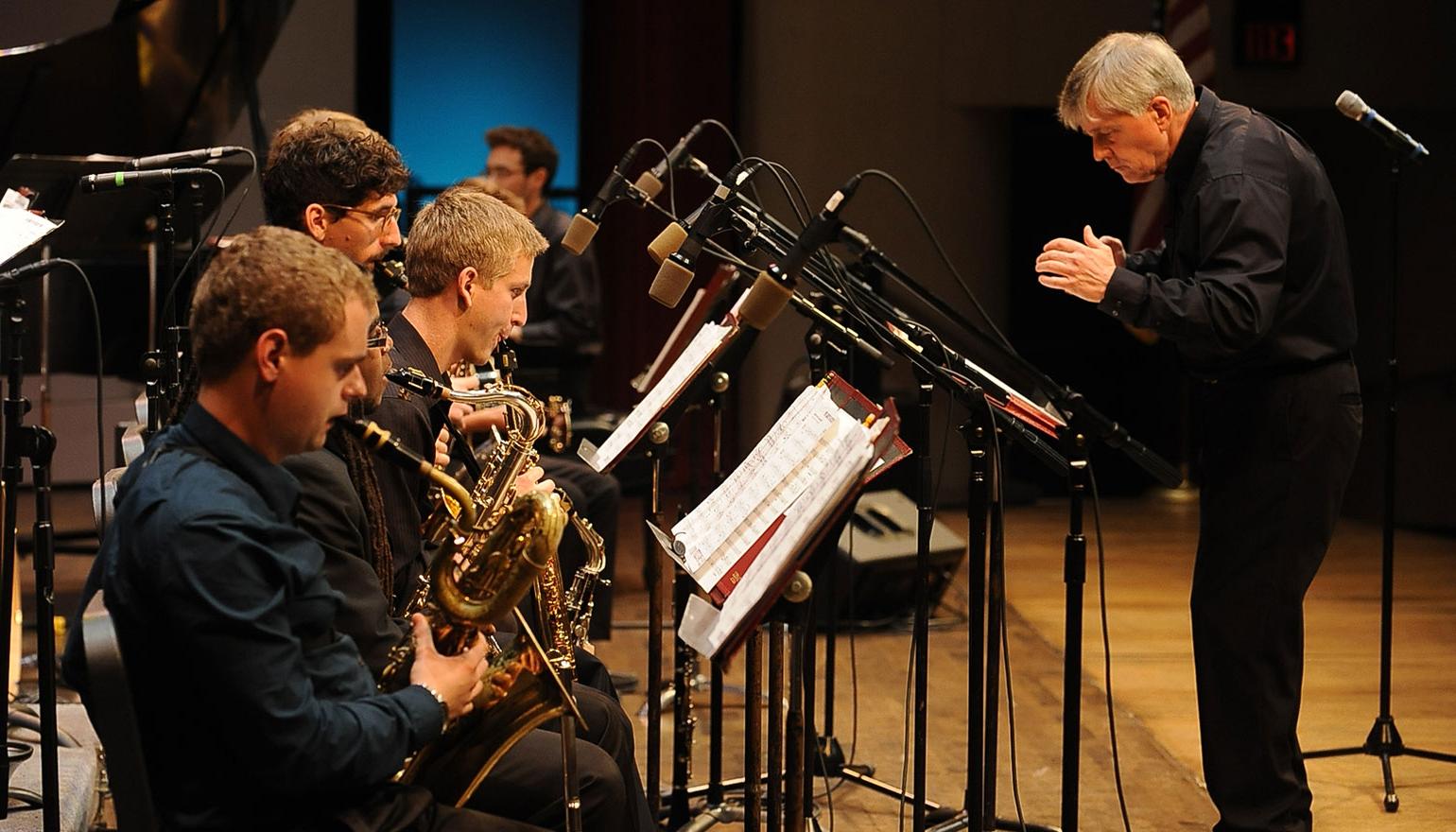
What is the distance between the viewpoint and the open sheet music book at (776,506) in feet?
6.84

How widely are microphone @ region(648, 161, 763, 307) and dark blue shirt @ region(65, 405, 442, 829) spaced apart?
3.17 feet

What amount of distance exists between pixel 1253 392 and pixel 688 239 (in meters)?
1.22

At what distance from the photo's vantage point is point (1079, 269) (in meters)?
3.07

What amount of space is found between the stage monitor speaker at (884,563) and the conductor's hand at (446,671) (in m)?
3.09

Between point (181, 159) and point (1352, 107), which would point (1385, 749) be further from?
point (181, 159)

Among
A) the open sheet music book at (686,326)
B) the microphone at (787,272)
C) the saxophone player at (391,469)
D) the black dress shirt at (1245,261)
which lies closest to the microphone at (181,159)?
the saxophone player at (391,469)

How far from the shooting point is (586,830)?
248cm

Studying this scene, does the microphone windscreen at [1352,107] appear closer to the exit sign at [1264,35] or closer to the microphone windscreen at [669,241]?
the microphone windscreen at [669,241]

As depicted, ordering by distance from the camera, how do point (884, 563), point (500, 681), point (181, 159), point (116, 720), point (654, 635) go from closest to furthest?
point (116, 720) < point (500, 681) < point (181, 159) < point (654, 635) < point (884, 563)

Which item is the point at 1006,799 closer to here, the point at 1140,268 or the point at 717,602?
the point at 1140,268

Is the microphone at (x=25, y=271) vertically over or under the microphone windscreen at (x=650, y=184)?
under

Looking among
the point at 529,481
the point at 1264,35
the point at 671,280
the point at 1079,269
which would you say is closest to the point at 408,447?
the point at 529,481

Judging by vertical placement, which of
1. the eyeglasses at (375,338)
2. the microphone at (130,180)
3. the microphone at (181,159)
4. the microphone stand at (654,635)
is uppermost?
the microphone at (181,159)

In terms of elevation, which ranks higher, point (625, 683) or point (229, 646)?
point (229, 646)
